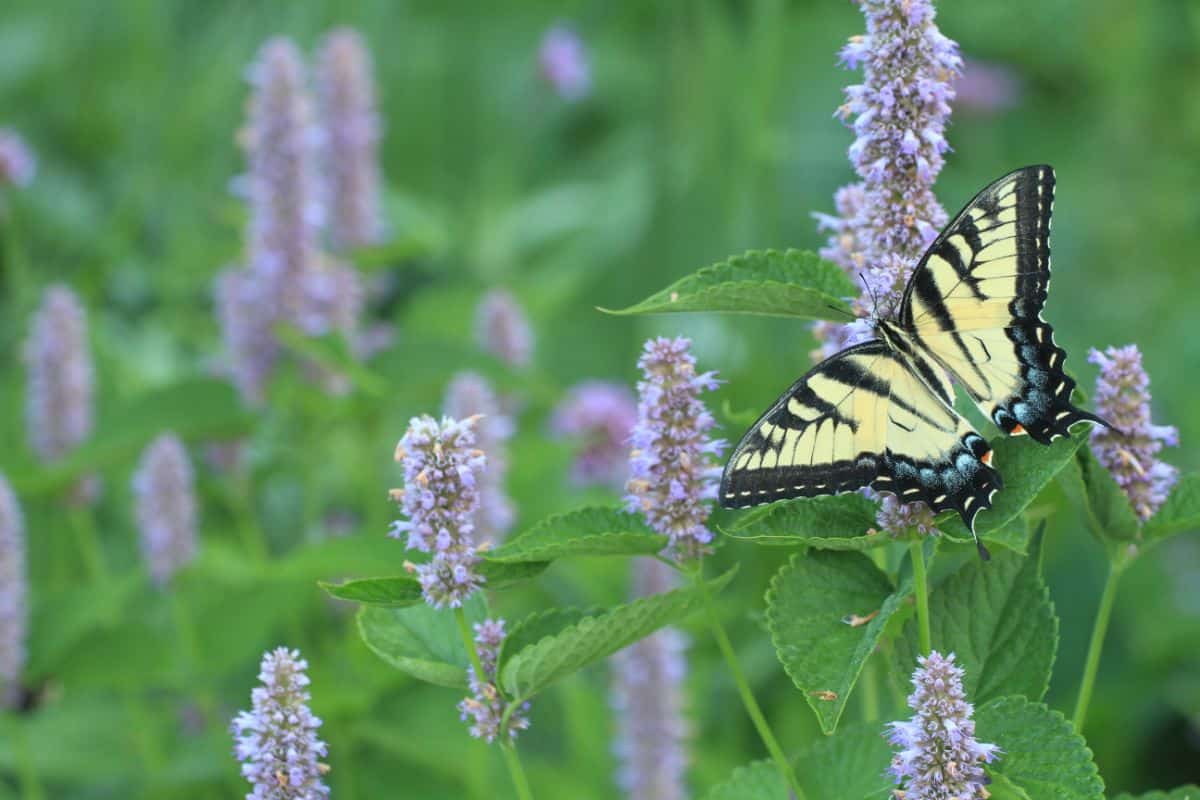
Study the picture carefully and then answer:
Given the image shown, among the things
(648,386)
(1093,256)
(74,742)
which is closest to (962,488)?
(648,386)

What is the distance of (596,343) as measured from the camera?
5.00 metres

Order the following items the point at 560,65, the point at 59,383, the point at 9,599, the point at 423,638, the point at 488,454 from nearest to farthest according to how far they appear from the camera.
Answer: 1. the point at 423,638
2. the point at 9,599
3. the point at 488,454
4. the point at 59,383
5. the point at 560,65

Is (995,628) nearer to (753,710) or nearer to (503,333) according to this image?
(753,710)

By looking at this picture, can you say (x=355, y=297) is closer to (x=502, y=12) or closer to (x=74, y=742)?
(x=74, y=742)

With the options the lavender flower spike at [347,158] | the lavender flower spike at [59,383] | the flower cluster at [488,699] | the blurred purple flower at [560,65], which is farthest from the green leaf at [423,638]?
the blurred purple flower at [560,65]

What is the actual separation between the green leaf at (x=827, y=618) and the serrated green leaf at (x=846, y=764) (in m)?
0.11

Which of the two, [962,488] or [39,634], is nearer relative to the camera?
[962,488]

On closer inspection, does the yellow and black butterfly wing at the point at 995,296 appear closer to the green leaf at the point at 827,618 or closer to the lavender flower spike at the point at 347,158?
the green leaf at the point at 827,618

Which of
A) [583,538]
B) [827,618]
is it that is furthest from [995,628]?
[583,538]

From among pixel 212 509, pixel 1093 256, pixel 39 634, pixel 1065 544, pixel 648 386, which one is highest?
pixel 1093 256

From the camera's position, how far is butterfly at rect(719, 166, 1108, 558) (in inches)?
52.9

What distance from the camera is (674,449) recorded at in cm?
131

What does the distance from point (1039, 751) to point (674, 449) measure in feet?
1.26

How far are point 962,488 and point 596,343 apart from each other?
377 centimetres
